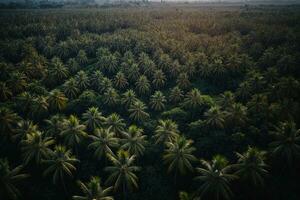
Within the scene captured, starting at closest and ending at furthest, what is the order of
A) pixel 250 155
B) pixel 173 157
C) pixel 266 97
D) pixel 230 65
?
pixel 250 155, pixel 173 157, pixel 266 97, pixel 230 65

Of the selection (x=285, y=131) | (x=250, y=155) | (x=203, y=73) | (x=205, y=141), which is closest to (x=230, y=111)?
(x=205, y=141)

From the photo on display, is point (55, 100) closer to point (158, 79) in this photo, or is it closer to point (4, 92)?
point (4, 92)

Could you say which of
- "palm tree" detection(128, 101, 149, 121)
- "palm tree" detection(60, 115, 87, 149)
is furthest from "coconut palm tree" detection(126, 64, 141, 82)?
"palm tree" detection(60, 115, 87, 149)

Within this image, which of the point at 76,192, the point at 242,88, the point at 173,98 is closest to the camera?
the point at 76,192

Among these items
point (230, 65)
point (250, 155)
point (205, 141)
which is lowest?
point (205, 141)

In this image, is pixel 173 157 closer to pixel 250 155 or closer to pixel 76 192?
pixel 250 155

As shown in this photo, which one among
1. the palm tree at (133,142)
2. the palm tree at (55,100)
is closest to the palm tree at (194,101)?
the palm tree at (133,142)

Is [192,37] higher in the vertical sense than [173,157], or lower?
higher
